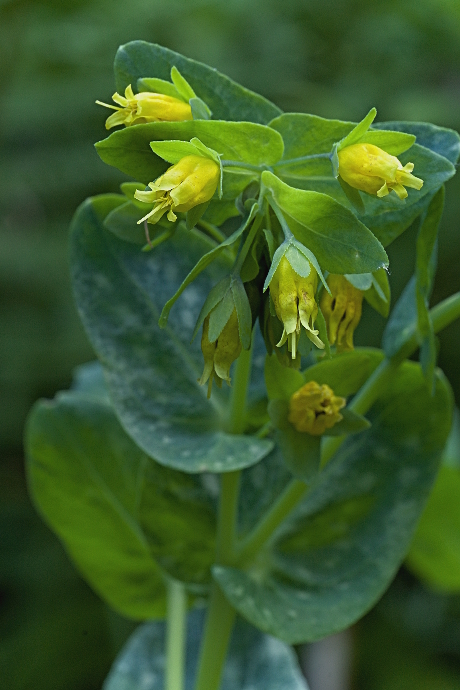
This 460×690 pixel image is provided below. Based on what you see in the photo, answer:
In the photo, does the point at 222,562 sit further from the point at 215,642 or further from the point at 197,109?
the point at 197,109

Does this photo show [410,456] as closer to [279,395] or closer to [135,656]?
[279,395]

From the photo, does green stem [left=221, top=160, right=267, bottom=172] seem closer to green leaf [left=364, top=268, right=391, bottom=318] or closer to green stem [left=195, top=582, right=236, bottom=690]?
green leaf [left=364, top=268, right=391, bottom=318]

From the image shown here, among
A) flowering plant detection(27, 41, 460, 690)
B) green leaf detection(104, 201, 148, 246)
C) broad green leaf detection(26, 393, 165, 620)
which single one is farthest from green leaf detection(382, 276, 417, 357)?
broad green leaf detection(26, 393, 165, 620)

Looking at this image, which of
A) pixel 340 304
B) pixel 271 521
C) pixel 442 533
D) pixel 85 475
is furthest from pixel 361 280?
pixel 442 533

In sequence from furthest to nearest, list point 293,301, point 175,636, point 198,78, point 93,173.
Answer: point 93,173 < point 175,636 < point 198,78 < point 293,301

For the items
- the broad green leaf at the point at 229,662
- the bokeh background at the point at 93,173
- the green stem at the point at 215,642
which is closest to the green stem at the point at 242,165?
the green stem at the point at 215,642

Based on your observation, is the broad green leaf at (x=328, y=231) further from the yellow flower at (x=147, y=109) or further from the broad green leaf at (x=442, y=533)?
the broad green leaf at (x=442, y=533)
